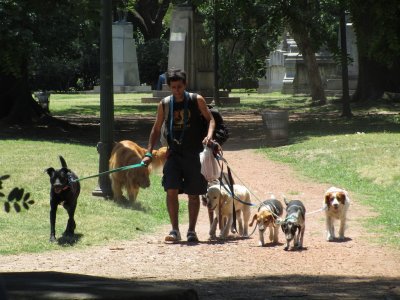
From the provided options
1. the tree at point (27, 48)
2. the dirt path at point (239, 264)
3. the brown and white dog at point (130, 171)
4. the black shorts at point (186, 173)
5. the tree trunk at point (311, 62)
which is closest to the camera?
the dirt path at point (239, 264)

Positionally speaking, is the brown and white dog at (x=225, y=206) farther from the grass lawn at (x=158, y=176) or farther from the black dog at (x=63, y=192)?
the black dog at (x=63, y=192)

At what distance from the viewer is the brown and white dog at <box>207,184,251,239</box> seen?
1119 cm

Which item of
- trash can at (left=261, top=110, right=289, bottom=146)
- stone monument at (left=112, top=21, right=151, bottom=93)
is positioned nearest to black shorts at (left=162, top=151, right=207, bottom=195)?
trash can at (left=261, top=110, right=289, bottom=146)

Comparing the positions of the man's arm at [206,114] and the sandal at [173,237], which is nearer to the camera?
the man's arm at [206,114]

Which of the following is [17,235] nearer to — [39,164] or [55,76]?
[39,164]

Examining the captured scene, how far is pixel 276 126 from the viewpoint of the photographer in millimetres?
23859

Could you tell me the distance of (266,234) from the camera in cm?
1156

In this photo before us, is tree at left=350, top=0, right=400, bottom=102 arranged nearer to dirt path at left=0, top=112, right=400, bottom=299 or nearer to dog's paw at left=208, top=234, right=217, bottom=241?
dirt path at left=0, top=112, right=400, bottom=299

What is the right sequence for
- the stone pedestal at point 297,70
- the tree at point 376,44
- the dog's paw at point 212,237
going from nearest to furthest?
the dog's paw at point 212,237, the tree at point 376,44, the stone pedestal at point 297,70

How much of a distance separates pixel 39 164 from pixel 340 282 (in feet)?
34.2

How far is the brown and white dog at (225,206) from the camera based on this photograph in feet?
36.7

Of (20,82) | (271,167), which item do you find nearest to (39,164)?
(271,167)

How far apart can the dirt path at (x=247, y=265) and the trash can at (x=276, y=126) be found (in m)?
11.0

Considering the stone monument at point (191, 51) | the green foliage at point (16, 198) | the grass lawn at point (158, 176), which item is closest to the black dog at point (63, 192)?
the grass lawn at point (158, 176)
